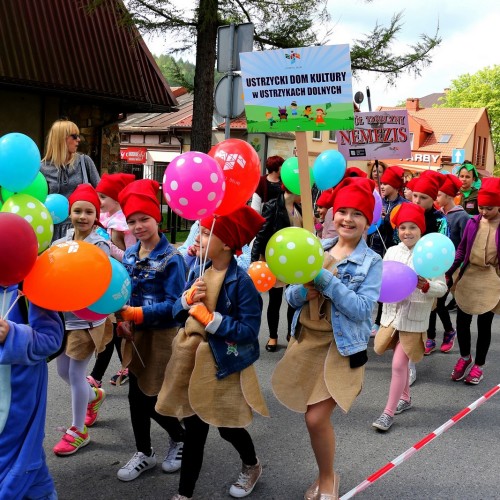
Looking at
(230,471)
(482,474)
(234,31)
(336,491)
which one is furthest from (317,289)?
(234,31)

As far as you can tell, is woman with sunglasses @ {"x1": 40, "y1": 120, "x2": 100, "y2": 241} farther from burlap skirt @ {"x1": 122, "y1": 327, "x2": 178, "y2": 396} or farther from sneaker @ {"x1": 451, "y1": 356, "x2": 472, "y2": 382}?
sneaker @ {"x1": 451, "y1": 356, "x2": 472, "y2": 382}

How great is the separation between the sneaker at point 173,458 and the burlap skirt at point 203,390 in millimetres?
616

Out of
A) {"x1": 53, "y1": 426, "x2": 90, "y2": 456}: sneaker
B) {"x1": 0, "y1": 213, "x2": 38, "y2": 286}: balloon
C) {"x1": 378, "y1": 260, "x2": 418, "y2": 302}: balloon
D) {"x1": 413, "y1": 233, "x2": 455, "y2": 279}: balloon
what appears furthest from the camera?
{"x1": 413, "y1": 233, "x2": 455, "y2": 279}: balloon

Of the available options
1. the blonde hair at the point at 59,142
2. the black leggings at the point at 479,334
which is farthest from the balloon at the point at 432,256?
the blonde hair at the point at 59,142

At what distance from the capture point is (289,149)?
30.1 metres

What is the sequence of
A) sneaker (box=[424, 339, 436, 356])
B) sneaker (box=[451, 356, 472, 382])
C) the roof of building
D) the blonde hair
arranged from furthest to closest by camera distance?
the roof of building → sneaker (box=[424, 339, 436, 356]) → sneaker (box=[451, 356, 472, 382]) → the blonde hair

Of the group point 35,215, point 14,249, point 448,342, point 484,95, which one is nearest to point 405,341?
point 448,342

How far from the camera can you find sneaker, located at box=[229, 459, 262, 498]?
3.21 metres

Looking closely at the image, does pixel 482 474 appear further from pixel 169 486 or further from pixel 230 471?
pixel 169 486

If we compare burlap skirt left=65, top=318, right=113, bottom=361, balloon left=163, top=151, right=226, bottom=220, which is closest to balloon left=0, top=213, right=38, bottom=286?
balloon left=163, top=151, right=226, bottom=220

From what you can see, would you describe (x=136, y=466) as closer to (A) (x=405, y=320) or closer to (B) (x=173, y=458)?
(B) (x=173, y=458)

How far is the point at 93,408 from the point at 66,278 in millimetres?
1983

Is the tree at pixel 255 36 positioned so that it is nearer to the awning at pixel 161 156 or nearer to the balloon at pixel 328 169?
the balloon at pixel 328 169

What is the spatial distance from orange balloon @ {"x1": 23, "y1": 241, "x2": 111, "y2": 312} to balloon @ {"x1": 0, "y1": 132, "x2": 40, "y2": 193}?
0.98m
